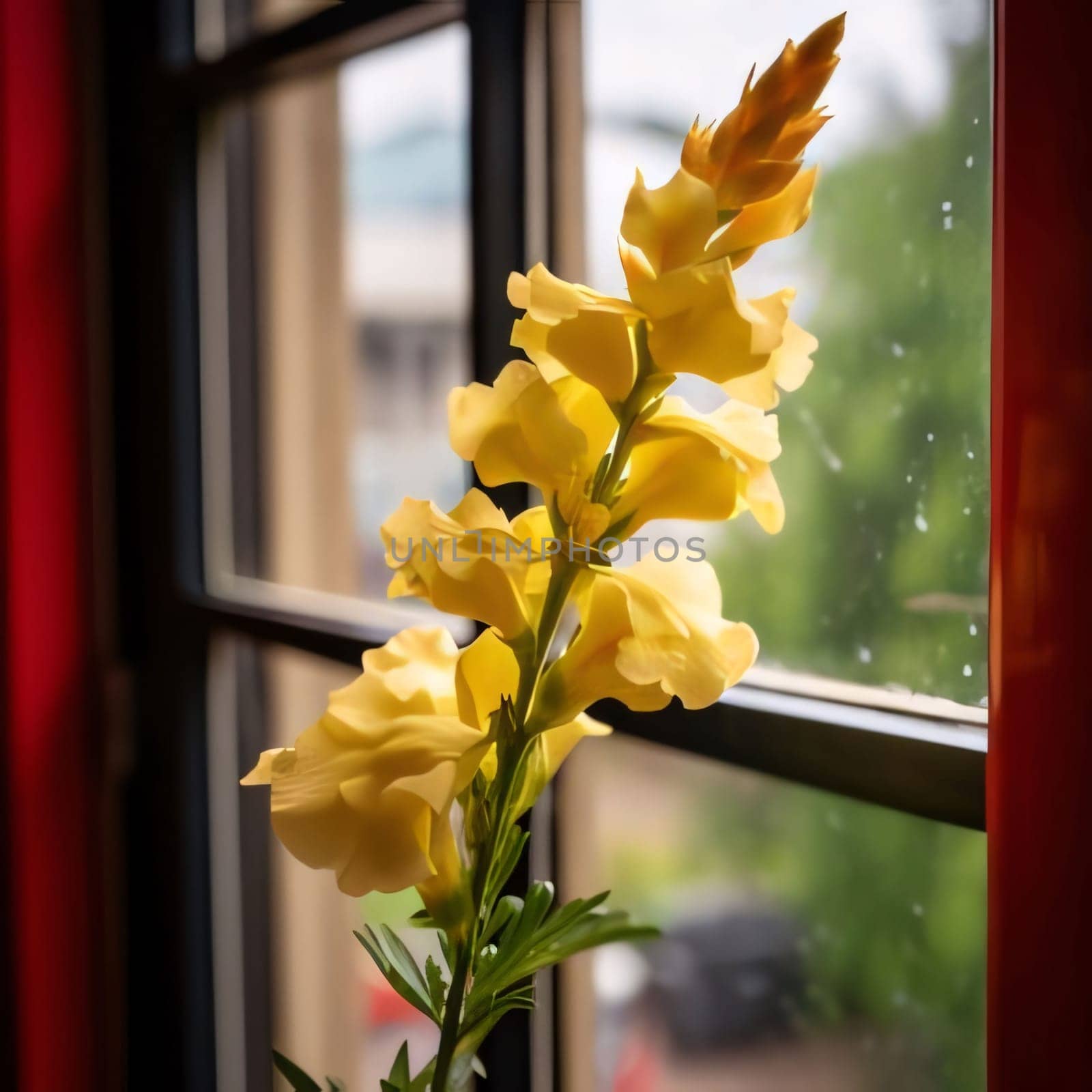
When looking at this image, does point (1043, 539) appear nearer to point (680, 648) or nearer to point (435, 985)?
point (680, 648)

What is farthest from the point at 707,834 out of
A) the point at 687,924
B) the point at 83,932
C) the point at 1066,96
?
the point at 83,932

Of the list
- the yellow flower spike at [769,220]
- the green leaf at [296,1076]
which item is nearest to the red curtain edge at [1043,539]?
the yellow flower spike at [769,220]

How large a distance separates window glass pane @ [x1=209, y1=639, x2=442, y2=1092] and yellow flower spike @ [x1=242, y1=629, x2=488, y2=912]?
90 centimetres

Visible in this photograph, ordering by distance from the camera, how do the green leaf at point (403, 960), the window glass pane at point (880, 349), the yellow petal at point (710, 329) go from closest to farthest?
the yellow petal at point (710, 329)
the green leaf at point (403, 960)
the window glass pane at point (880, 349)

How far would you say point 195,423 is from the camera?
1.34 metres

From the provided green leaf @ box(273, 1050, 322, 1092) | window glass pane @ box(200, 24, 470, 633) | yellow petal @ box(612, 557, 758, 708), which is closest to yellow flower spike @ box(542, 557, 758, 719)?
yellow petal @ box(612, 557, 758, 708)

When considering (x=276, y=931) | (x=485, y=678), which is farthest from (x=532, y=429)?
(x=276, y=931)

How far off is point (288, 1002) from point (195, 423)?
783 mm

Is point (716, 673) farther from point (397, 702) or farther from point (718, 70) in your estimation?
point (718, 70)

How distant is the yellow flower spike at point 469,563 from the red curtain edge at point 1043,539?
182 mm

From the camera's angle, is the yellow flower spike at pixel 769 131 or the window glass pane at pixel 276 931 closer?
the yellow flower spike at pixel 769 131

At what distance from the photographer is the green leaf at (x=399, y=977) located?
478 mm

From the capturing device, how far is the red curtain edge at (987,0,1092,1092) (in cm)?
39

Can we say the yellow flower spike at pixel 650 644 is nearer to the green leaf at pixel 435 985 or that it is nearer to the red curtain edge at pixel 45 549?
the green leaf at pixel 435 985
